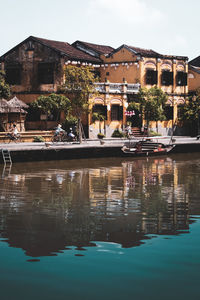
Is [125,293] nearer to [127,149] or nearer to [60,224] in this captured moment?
[60,224]

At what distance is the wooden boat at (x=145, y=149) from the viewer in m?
30.8

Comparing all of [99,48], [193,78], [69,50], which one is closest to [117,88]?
[69,50]

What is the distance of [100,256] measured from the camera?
26.3 ft

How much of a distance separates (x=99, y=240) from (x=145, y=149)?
2287 cm

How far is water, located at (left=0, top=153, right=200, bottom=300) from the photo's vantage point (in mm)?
6707

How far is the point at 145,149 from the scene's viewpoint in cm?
3162

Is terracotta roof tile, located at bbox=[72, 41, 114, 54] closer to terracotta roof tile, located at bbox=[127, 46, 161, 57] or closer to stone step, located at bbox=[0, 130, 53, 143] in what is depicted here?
terracotta roof tile, located at bbox=[127, 46, 161, 57]

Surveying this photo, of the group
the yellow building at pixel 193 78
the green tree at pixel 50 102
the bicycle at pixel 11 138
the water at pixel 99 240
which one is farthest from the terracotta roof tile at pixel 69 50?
the water at pixel 99 240

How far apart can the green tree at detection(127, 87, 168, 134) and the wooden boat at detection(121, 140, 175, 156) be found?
995cm

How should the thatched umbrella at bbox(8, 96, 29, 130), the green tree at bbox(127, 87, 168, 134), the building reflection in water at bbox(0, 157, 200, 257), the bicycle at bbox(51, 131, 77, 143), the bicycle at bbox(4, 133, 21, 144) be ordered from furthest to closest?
the green tree at bbox(127, 87, 168, 134) → the thatched umbrella at bbox(8, 96, 29, 130) → the bicycle at bbox(51, 131, 77, 143) → the bicycle at bbox(4, 133, 21, 144) → the building reflection in water at bbox(0, 157, 200, 257)

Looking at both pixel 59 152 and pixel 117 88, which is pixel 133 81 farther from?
pixel 59 152

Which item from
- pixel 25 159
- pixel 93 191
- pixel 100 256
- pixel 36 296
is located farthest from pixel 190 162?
pixel 36 296

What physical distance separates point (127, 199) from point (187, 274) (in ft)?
22.9

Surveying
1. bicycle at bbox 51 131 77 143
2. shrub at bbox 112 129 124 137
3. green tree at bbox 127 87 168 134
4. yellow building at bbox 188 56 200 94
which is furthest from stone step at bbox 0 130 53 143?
yellow building at bbox 188 56 200 94
